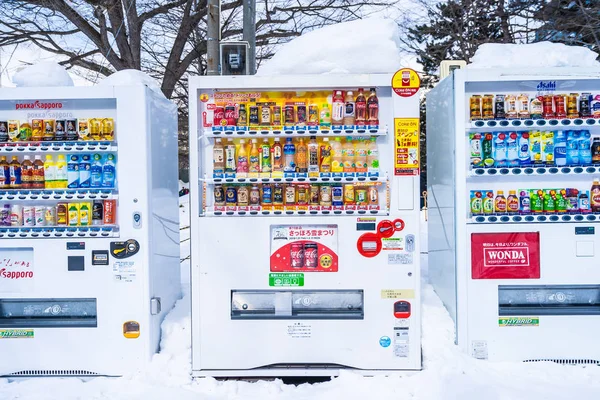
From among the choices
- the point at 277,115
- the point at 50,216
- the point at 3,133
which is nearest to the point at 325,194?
the point at 277,115

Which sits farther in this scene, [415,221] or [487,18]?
[487,18]

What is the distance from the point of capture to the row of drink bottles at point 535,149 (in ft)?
12.7

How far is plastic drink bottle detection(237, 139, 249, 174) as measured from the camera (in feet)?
12.6

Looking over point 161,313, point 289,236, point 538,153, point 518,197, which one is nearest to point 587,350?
point 518,197

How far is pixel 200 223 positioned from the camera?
381 cm

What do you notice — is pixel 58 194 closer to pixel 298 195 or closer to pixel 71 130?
pixel 71 130

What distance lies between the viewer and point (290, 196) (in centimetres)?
386

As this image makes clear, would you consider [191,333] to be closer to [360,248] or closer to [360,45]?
[360,248]

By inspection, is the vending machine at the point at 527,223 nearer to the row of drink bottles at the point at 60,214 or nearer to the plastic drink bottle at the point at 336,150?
the plastic drink bottle at the point at 336,150

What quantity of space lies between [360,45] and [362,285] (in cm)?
195

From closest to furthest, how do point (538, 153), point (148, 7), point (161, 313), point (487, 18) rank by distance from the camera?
1. point (538, 153)
2. point (161, 313)
3. point (148, 7)
4. point (487, 18)

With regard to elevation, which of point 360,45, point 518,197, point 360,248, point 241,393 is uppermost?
point 360,45

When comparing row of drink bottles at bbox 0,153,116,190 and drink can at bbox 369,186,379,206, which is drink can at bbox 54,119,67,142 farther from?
drink can at bbox 369,186,379,206

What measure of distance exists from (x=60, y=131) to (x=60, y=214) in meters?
0.69
